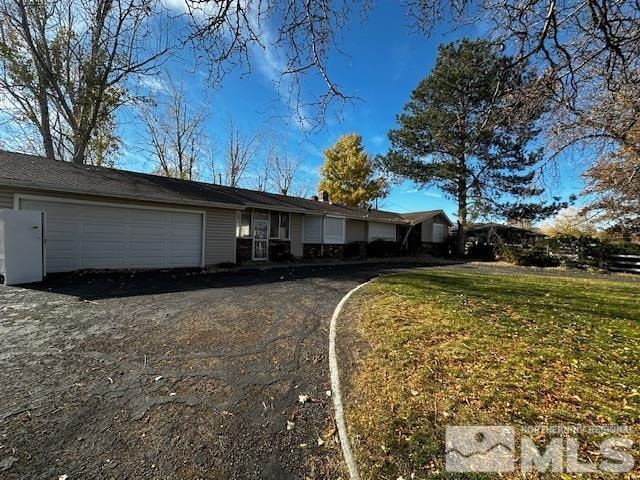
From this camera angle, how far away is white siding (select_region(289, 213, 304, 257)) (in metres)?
16.0

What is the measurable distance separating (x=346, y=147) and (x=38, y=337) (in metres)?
30.8

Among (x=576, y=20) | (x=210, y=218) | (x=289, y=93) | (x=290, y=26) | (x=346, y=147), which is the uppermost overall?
(x=346, y=147)

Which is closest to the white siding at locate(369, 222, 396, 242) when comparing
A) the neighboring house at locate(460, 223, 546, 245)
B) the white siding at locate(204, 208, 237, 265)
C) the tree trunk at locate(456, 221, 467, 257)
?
the tree trunk at locate(456, 221, 467, 257)

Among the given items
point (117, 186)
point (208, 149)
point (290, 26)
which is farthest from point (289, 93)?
point (208, 149)

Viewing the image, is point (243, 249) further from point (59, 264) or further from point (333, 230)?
point (59, 264)

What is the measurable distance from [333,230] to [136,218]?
10.7m

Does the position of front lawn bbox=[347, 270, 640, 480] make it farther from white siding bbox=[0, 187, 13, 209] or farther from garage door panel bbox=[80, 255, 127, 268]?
white siding bbox=[0, 187, 13, 209]

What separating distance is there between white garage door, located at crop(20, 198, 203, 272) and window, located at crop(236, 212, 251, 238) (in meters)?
2.26

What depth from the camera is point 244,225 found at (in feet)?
45.8

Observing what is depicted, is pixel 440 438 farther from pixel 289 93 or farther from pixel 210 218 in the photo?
pixel 210 218

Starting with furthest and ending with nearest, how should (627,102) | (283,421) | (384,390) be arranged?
(627,102), (384,390), (283,421)

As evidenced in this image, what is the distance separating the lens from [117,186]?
9.77m

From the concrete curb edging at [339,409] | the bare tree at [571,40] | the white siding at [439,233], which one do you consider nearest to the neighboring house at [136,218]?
the concrete curb edging at [339,409]

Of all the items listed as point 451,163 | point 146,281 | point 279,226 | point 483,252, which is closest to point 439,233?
point 483,252
